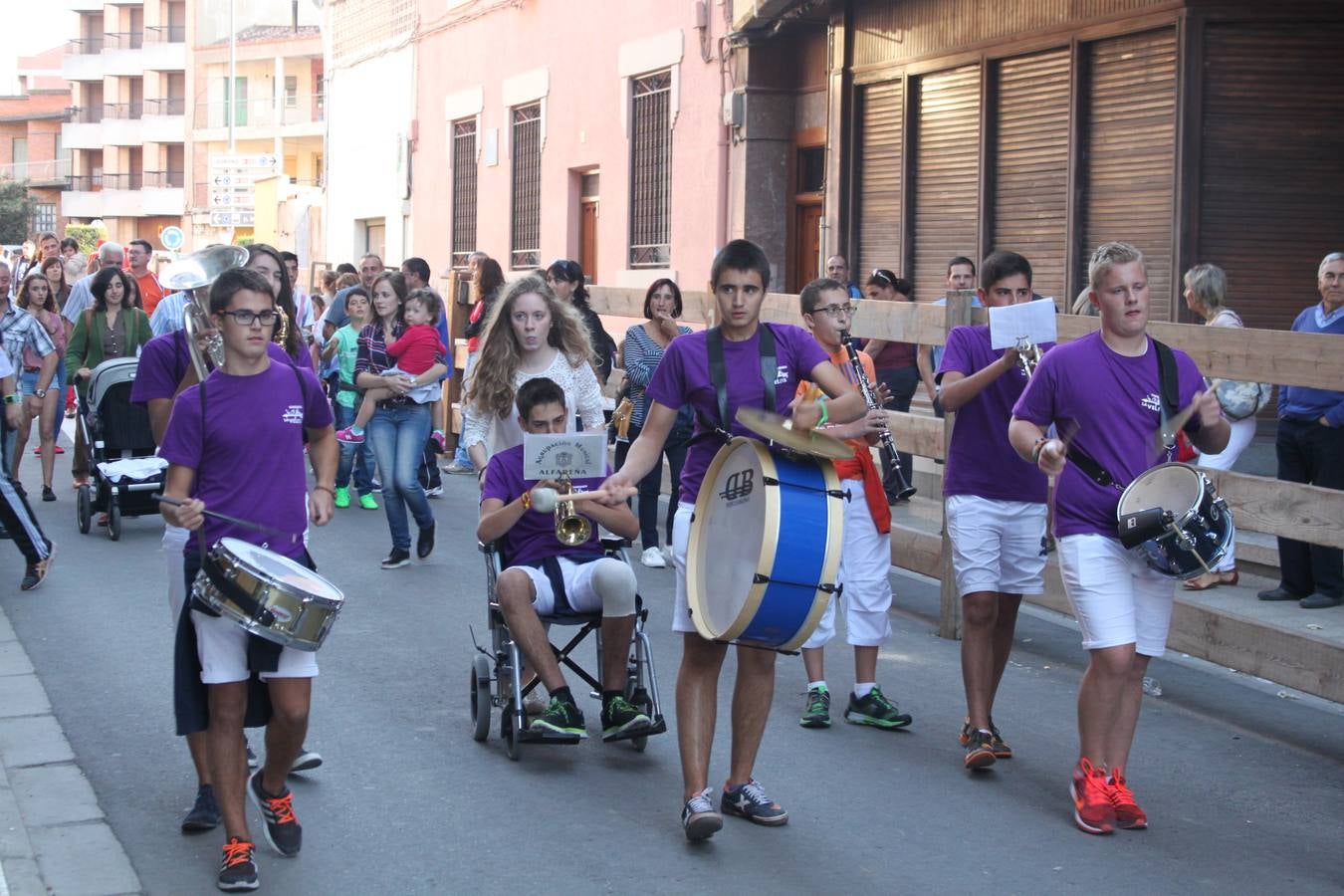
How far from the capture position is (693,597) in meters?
5.50

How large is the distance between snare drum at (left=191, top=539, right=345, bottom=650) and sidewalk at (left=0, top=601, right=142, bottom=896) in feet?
3.06

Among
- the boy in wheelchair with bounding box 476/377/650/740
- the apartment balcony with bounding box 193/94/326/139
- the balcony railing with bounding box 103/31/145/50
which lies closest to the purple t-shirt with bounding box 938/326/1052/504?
the boy in wheelchair with bounding box 476/377/650/740

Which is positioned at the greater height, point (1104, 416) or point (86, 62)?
point (86, 62)

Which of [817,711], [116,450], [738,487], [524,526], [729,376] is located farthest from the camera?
[116,450]

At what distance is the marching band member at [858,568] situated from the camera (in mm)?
7137

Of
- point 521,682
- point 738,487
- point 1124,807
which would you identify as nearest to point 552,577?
point 521,682

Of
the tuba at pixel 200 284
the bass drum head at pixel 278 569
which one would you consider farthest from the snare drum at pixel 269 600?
the tuba at pixel 200 284

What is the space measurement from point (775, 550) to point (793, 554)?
0.22ft

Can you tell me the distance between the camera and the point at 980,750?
21.1ft

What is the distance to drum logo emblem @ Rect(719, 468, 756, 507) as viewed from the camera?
5.29 metres

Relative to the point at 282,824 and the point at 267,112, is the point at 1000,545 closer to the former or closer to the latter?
the point at 282,824

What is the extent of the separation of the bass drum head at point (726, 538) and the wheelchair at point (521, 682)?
3.37ft

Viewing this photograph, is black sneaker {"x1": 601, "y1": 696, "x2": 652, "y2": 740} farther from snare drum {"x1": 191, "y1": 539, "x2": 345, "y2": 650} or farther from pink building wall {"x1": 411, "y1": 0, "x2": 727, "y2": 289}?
pink building wall {"x1": 411, "y1": 0, "x2": 727, "y2": 289}

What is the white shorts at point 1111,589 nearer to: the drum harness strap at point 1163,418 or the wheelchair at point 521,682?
the drum harness strap at point 1163,418
